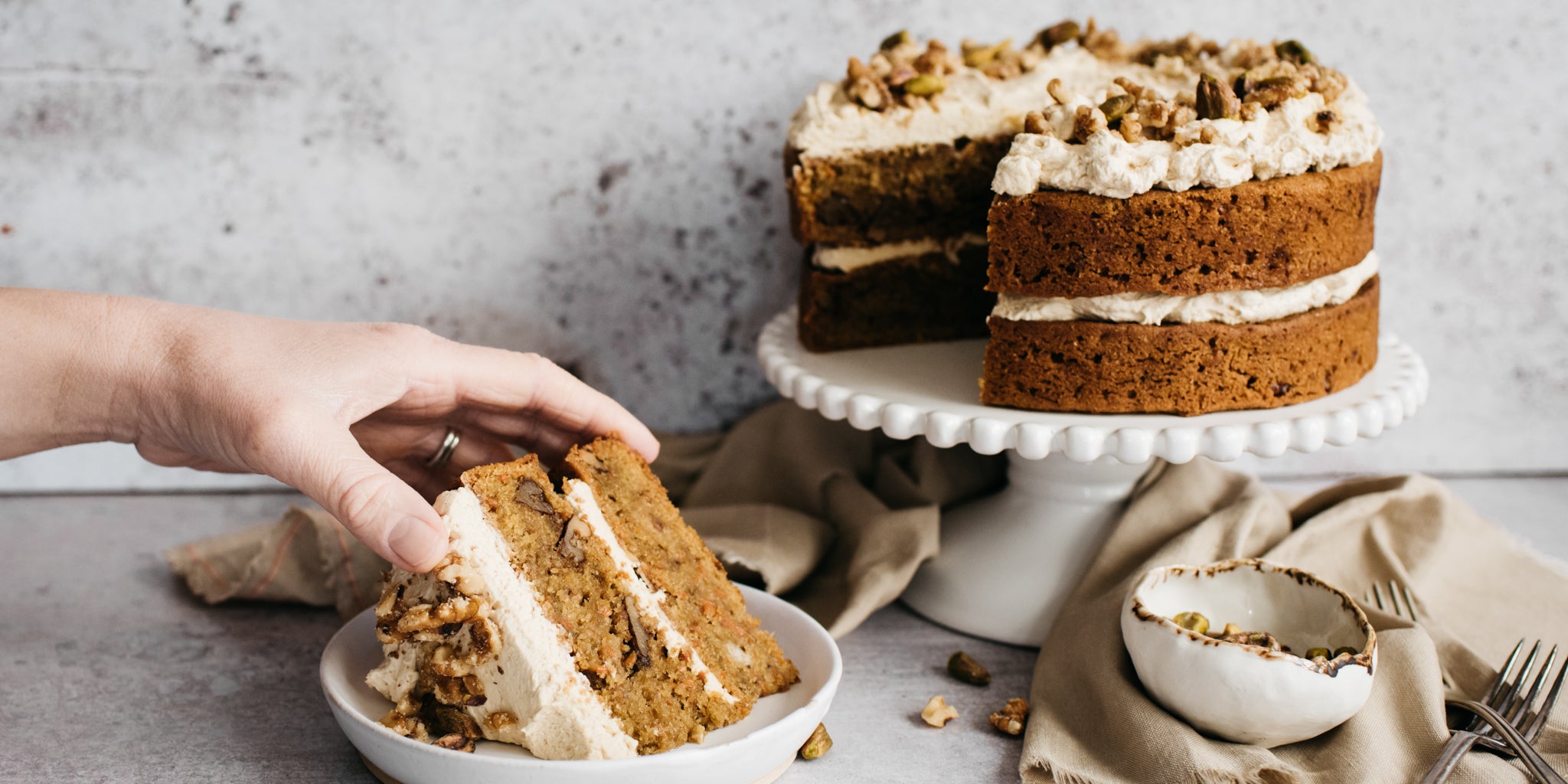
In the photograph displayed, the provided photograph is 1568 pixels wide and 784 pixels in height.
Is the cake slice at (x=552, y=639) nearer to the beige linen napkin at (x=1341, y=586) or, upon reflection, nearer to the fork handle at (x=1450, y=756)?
the beige linen napkin at (x=1341, y=586)

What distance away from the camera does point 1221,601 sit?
1822mm

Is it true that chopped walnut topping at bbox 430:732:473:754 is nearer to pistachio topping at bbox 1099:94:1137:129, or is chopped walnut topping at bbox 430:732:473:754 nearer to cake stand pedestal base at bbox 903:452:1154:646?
cake stand pedestal base at bbox 903:452:1154:646

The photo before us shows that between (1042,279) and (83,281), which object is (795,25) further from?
(83,281)

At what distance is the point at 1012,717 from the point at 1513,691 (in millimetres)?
735

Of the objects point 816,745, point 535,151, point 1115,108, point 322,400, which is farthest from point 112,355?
point 1115,108

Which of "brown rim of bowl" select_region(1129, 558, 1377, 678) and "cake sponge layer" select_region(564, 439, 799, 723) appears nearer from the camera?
"brown rim of bowl" select_region(1129, 558, 1377, 678)

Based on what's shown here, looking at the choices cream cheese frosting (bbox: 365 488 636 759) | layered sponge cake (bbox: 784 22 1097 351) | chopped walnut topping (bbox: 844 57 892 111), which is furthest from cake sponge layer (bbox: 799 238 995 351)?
cream cheese frosting (bbox: 365 488 636 759)

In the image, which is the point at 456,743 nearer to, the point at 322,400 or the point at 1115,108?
the point at 322,400

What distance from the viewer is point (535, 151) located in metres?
2.74

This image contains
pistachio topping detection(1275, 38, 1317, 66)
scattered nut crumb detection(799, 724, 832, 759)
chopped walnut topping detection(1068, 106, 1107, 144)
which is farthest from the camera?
pistachio topping detection(1275, 38, 1317, 66)

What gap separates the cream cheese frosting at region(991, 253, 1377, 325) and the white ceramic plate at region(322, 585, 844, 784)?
67 centimetres

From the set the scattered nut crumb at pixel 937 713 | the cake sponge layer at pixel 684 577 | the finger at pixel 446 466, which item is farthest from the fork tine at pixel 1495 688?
the finger at pixel 446 466

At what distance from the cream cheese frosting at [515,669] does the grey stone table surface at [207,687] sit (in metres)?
0.27

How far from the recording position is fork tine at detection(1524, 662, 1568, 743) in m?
1.68
